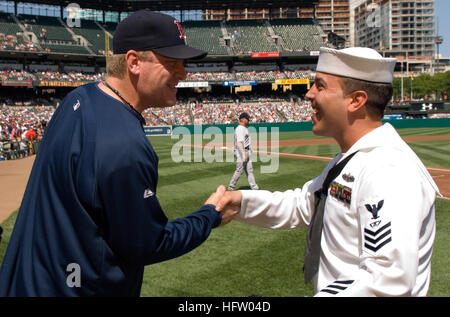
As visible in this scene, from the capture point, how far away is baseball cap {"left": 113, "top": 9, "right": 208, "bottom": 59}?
211 cm

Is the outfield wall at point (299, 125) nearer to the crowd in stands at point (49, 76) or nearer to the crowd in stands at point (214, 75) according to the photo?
the crowd in stands at point (214, 75)

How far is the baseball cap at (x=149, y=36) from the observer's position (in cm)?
211

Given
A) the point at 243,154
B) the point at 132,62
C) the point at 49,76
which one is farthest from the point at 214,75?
the point at 132,62

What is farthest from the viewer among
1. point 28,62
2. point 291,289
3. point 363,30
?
point 363,30

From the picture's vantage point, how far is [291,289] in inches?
199

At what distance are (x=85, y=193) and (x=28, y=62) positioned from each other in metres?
59.9

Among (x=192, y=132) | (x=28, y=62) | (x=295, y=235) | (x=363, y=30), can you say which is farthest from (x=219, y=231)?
(x=363, y=30)

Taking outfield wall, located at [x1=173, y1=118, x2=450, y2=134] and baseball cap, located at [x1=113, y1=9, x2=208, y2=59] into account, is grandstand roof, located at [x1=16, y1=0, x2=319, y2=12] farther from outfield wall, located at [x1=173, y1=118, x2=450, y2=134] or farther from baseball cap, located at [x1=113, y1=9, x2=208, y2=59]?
baseball cap, located at [x1=113, y1=9, x2=208, y2=59]

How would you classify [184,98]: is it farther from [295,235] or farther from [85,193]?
[85,193]

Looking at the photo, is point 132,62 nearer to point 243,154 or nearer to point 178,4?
point 243,154

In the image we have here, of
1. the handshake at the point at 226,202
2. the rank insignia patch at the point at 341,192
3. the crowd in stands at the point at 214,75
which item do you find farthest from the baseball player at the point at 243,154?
the crowd in stands at the point at 214,75

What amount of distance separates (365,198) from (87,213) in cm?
122

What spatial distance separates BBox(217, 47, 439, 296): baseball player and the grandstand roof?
6137 centimetres

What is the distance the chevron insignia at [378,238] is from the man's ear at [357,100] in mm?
697
